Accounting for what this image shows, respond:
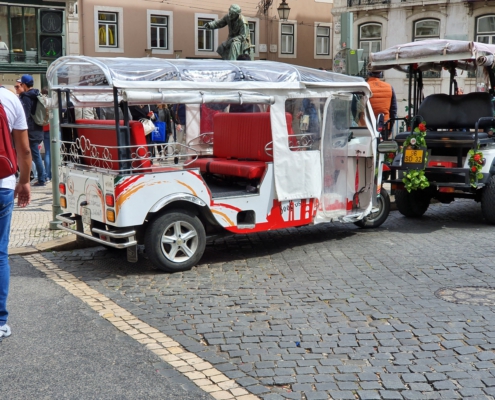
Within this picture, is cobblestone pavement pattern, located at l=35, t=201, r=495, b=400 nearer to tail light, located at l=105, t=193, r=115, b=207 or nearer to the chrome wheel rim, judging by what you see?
the chrome wheel rim

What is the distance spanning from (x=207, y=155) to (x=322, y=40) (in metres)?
32.8

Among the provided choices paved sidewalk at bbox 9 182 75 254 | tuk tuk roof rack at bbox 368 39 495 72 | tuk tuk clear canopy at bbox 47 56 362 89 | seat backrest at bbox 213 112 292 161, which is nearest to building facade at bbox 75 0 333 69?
paved sidewalk at bbox 9 182 75 254

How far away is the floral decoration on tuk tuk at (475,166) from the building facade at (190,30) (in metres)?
26.3

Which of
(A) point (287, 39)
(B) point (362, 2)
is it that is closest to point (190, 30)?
(A) point (287, 39)

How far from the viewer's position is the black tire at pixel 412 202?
10.8 m

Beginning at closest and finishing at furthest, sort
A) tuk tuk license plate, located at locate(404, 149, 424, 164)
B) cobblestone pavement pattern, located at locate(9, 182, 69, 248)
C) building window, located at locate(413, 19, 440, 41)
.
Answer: cobblestone pavement pattern, located at locate(9, 182, 69, 248), tuk tuk license plate, located at locate(404, 149, 424, 164), building window, located at locate(413, 19, 440, 41)

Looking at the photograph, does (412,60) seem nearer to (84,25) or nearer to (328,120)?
(328,120)

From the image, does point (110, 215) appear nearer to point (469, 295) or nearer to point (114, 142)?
point (114, 142)

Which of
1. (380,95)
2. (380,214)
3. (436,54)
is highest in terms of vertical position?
(436,54)

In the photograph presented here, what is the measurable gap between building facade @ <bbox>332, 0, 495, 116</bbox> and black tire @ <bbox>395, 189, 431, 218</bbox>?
71.1 feet

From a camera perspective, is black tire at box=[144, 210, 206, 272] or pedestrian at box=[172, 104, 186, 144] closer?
black tire at box=[144, 210, 206, 272]

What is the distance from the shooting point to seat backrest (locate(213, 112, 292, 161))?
27.1 ft

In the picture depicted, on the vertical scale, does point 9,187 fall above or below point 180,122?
below

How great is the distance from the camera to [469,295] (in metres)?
6.50
